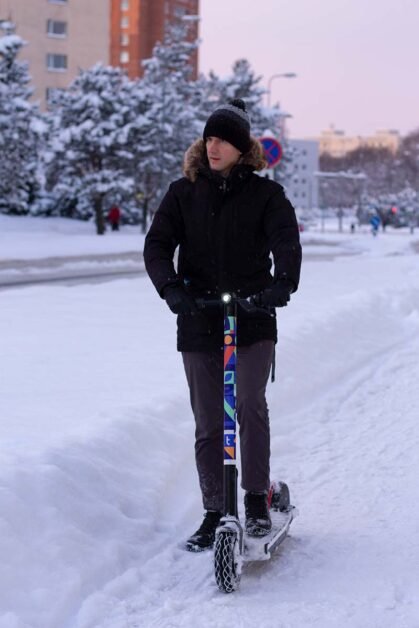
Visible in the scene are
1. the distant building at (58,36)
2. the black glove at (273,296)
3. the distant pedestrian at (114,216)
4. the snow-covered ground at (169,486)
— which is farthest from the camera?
the distant building at (58,36)

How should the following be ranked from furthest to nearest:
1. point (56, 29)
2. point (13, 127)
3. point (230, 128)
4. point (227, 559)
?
point (56, 29) < point (13, 127) < point (230, 128) < point (227, 559)

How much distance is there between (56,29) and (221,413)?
75228mm

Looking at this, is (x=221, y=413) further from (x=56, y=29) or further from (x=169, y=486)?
(x=56, y=29)

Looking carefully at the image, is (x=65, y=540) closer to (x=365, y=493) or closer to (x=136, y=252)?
(x=365, y=493)

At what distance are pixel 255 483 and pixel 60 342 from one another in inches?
227

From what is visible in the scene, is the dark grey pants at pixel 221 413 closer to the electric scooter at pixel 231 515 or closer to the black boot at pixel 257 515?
the black boot at pixel 257 515

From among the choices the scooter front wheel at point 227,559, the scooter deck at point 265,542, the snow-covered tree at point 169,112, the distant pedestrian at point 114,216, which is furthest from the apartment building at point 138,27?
the scooter front wheel at point 227,559

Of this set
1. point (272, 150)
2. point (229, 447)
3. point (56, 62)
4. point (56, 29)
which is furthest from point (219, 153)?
point (56, 29)

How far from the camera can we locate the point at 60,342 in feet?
32.4

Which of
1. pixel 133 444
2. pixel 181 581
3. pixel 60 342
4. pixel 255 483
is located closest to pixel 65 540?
pixel 181 581

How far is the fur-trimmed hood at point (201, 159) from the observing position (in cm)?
430

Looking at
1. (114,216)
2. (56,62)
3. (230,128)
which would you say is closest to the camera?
(230,128)

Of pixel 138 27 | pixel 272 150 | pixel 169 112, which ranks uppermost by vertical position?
pixel 138 27

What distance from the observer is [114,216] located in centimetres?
→ 4588
